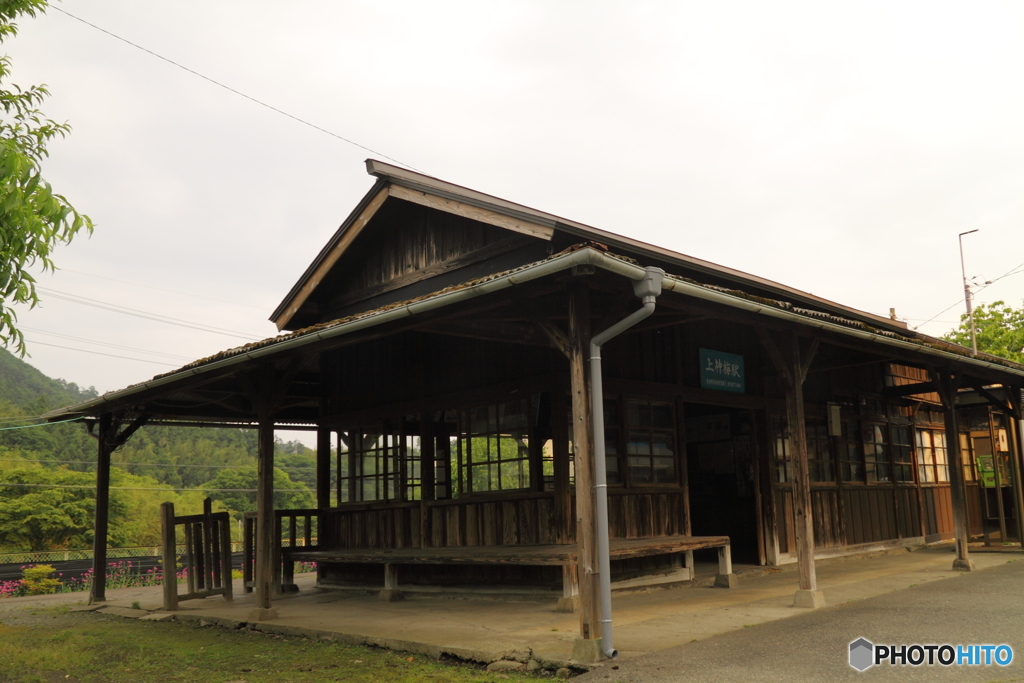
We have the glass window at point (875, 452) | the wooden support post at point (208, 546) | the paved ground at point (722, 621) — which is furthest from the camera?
the glass window at point (875, 452)

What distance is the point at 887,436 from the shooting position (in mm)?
13781

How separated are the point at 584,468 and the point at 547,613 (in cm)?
271

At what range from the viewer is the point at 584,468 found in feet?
19.5

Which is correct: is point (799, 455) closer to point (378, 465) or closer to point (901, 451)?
point (378, 465)

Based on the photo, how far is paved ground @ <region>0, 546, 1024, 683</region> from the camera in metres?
5.65

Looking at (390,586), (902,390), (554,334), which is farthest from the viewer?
(902,390)

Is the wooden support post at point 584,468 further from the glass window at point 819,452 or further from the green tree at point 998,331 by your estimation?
the green tree at point 998,331

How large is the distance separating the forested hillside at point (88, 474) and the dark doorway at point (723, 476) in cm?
1041

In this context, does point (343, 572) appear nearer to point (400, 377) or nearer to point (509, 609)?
point (400, 377)

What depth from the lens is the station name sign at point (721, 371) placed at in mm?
10484

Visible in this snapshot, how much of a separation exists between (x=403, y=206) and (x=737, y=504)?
6.51 m

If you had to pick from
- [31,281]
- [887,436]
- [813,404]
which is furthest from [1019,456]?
[31,281]

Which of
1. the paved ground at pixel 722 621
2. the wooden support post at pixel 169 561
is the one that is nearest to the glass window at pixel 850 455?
the paved ground at pixel 722 621

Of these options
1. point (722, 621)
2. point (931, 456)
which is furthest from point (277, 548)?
point (931, 456)
